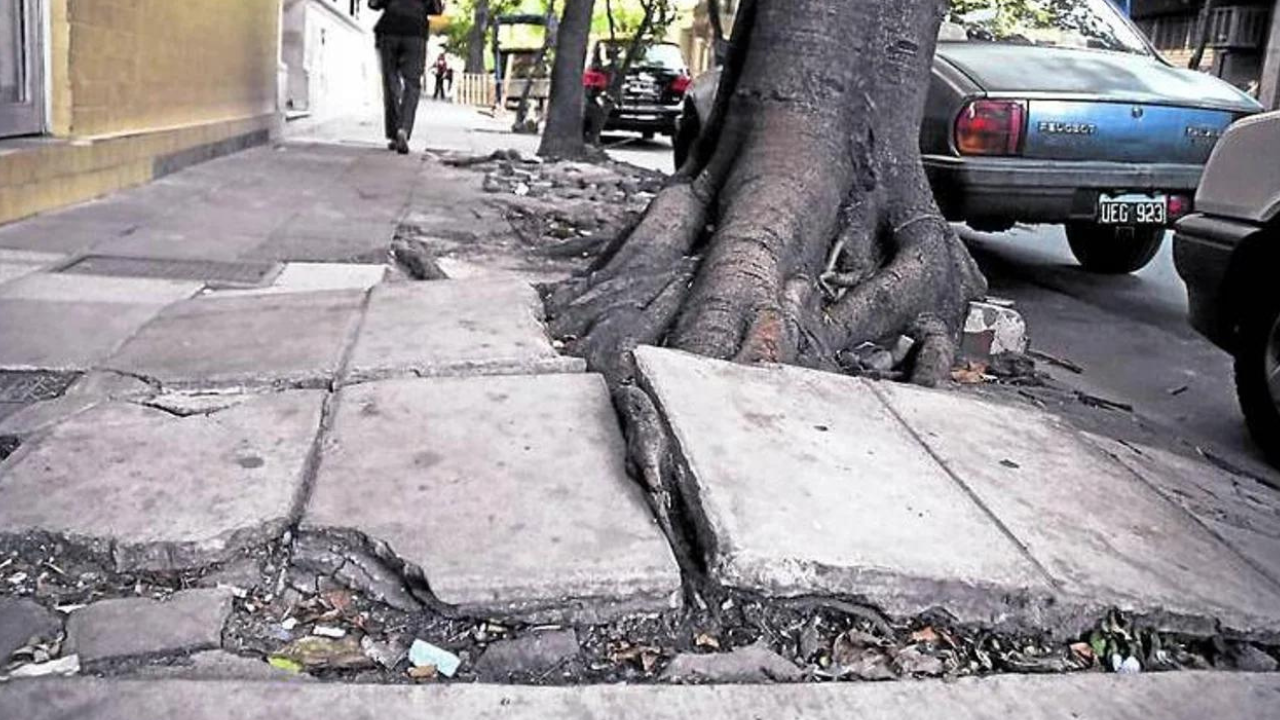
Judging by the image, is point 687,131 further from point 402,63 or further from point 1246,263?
point 402,63

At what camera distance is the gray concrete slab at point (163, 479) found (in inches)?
103

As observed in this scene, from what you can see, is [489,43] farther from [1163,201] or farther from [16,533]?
[16,533]

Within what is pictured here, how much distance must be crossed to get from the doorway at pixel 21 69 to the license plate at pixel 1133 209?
19.4 feet

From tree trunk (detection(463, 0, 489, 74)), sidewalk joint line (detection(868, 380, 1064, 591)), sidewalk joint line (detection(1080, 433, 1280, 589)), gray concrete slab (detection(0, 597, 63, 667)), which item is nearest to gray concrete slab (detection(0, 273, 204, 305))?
gray concrete slab (detection(0, 597, 63, 667))

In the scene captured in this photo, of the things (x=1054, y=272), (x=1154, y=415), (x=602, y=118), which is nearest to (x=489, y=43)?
(x=602, y=118)

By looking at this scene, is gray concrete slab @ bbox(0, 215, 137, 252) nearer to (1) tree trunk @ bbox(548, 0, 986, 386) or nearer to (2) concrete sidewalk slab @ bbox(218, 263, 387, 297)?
(2) concrete sidewalk slab @ bbox(218, 263, 387, 297)

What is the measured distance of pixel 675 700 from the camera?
222cm

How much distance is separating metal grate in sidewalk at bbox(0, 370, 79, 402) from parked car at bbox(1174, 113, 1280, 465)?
159 inches

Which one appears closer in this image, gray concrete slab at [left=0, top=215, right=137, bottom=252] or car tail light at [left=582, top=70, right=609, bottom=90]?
gray concrete slab at [left=0, top=215, right=137, bottom=252]

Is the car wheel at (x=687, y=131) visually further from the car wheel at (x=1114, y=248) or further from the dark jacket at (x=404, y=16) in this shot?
the dark jacket at (x=404, y=16)

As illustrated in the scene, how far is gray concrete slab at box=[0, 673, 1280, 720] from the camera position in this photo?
6.82 feet

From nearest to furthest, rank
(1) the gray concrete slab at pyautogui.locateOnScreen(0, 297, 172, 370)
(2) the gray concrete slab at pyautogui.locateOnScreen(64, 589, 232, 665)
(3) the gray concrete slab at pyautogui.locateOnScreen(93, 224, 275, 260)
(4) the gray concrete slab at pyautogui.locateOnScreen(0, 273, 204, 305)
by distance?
1. (2) the gray concrete slab at pyautogui.locateOnScreen(64, 589, 232, 665)
2. (1) the gray concrete slab at pyautogui.locateOnScreen(0, 297, 172, 370)
3. (4) the gray concrete slab at pyautogui.locateOnScreen(0, 273, 204, 305)
4. (3) the gray concrete slab at pyautogui.locateOnScreen(93, 224, 275, 260)

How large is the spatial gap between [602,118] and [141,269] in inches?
521

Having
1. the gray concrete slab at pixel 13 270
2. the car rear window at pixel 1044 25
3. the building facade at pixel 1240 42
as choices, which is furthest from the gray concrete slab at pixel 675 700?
the building facade at pixel 1240 42
